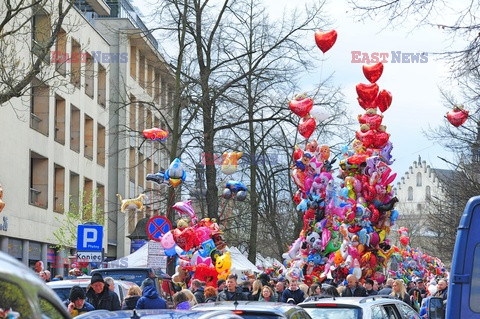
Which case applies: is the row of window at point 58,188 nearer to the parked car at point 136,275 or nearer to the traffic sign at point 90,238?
the traffic sign at point 90,238

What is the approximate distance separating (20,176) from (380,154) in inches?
477

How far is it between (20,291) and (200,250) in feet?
75.9

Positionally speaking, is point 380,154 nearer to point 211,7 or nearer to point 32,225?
point 211,7

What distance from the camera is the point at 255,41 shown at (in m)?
35.0

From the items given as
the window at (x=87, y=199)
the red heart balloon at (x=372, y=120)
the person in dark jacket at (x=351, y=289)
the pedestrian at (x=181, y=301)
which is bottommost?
the person in dark jacket at (x=351, y=289)

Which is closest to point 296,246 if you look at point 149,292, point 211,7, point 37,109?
point 211,7

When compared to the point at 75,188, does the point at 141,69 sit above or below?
above

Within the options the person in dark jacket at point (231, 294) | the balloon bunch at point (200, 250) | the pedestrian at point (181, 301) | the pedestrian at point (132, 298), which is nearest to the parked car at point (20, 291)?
the pedestrian at point (181, 301)

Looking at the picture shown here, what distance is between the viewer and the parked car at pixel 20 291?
145 inches

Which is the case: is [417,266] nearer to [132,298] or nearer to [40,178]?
[40,178]

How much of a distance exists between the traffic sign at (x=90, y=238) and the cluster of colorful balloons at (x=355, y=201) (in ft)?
31.4

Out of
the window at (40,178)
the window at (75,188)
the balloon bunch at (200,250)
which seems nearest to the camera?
the balloon bunch at (200,250)

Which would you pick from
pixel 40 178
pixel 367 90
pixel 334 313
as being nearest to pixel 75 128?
pixel 40 178

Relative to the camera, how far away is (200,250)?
87.9ft
